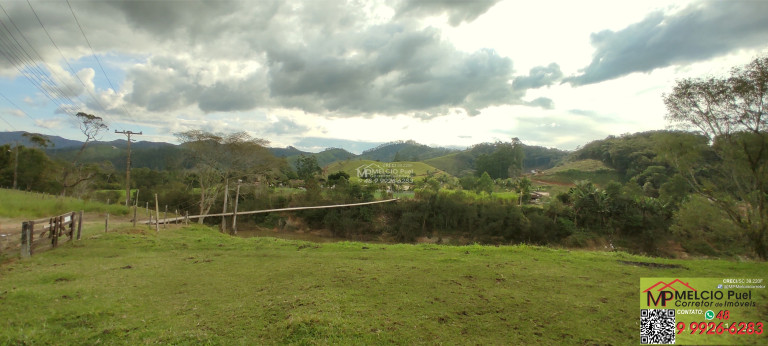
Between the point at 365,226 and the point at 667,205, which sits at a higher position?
the point at 667,205

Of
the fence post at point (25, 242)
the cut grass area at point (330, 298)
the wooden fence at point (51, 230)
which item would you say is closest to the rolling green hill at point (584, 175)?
the cut grass area at point (330, 298)

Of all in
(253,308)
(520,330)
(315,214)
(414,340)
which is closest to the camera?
(414,340)

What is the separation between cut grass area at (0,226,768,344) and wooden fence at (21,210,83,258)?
506mm

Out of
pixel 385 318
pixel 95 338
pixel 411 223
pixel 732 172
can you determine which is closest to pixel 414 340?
pixel 385 318

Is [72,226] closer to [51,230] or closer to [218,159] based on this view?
[51,230]

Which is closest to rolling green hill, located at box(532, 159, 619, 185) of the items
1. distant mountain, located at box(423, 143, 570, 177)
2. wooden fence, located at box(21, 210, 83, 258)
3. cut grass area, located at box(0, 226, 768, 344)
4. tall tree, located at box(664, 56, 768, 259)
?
distant mountain, located at box(423, 143, 570, 177)

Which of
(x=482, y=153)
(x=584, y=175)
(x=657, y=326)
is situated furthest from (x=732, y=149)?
(x=482, y=153)

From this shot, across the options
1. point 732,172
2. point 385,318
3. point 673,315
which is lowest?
point 385,318

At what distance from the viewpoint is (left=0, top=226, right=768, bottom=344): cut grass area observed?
15.3 feet

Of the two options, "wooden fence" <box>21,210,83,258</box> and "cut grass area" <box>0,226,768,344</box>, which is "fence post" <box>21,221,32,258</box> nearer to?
"wooden fence" <box>21,210,83,258</box>

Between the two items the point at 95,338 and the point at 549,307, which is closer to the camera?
the point at 95,338

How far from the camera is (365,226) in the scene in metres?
38.0

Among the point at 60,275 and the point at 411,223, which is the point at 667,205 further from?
the point at 60,275

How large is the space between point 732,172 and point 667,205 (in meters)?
21.8
